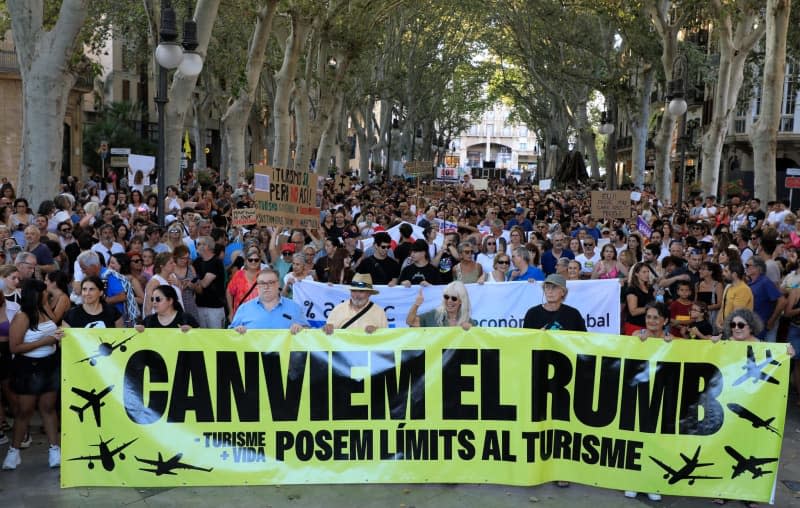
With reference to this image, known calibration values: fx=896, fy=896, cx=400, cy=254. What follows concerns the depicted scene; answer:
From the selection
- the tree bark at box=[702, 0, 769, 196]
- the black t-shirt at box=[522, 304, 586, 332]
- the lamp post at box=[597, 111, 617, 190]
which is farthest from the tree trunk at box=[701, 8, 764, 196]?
the black t-shirt at box=[522, 304, 586, 332]

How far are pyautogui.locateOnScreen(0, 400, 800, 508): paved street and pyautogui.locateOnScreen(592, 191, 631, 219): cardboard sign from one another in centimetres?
1030

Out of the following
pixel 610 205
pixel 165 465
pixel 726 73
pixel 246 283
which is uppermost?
pixel 726 73

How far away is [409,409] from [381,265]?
373cm

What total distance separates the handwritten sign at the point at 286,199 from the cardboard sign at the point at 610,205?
22.5ft

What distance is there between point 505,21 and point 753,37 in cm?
1816

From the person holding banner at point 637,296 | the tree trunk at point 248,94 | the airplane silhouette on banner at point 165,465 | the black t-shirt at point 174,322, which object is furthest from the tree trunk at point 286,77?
the airplane silhouette on banner at point 165,465

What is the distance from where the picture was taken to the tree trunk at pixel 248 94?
20.1 meters

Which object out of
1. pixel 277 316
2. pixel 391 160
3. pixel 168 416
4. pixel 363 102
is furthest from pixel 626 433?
pixel 391 160

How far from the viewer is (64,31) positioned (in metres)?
13.6

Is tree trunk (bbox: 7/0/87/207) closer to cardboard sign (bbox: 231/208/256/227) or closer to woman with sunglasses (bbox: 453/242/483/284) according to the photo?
cardboard sign (bbox: 231/208/256/227)

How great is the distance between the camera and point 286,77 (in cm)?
2302

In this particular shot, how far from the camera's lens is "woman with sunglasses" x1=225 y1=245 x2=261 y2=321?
28.0 feet

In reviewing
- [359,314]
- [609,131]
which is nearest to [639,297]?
[359,314]

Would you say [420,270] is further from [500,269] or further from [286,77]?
[286,77]
